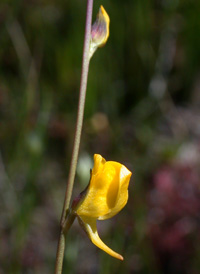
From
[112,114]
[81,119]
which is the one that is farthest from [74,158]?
[112,114]

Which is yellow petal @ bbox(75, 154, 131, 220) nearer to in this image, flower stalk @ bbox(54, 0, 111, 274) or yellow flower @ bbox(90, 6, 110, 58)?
flower stalk @ bbox(54, 0, 111, 274)

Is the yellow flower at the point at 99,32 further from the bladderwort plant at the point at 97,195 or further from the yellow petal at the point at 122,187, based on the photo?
the yellow petal at the point at 122,187

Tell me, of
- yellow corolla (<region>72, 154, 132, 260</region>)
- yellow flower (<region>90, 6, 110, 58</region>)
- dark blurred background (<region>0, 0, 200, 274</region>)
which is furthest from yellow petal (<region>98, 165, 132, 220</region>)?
dark blurred background (<region>0, 0, 200, 274</region>)

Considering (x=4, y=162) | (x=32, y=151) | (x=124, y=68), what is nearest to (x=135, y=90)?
(x=124, y=68)

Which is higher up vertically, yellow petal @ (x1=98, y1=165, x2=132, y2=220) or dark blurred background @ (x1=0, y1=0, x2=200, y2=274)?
yellow petal @ (x1=98, y1=165, x2=132, y2=220)

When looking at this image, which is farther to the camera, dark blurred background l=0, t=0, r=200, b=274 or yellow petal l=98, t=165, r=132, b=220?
dark blurred background l=0, t=0, r=200, b=274

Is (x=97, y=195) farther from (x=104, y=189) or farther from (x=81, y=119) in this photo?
(x=81, y=119)

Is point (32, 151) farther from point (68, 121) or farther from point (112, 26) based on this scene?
point (112, 26)
